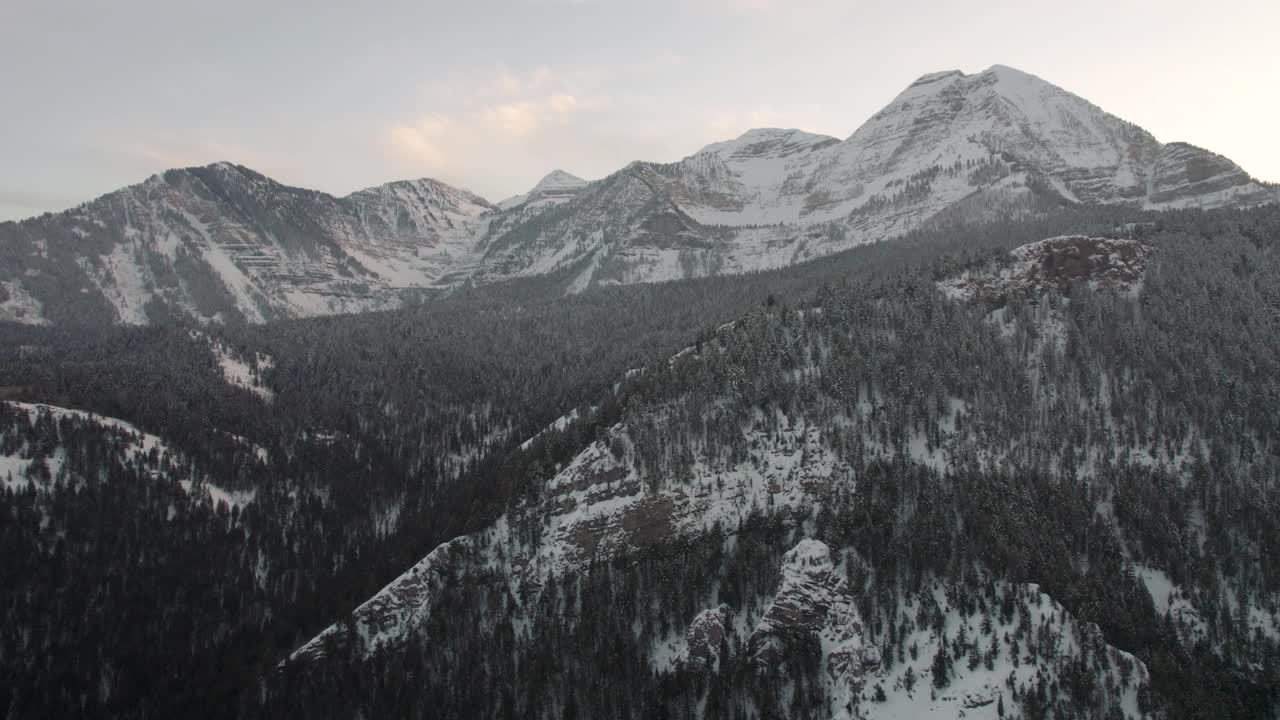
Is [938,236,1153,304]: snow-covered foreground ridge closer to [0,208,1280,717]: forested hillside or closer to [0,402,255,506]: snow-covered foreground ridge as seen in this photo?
[0,208,1280,717]: forested hillside

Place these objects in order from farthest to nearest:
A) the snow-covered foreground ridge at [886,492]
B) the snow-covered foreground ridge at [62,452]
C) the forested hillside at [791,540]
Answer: the snow-covered foreground ridge at [62,452] < the forested hillside at [791,540] < the snow-covered foreground ridge at [886,492]

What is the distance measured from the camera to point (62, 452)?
168 meters

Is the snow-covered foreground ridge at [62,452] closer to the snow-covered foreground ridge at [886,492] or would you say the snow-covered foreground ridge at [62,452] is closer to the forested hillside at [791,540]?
the forested hillside at [791,540]

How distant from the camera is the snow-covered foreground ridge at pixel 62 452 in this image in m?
161

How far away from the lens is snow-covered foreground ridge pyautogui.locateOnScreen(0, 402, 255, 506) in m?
161

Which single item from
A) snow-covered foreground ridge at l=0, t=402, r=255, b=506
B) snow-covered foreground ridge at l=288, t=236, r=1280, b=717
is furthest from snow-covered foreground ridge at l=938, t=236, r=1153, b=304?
snow-covered foreground ridge at l=0, t=402, r=255, b=506

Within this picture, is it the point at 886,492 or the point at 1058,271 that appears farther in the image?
the point at 1058,271

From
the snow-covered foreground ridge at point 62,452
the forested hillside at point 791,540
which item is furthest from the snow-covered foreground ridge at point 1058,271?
the snow-covered foreground ridge at point 62,452

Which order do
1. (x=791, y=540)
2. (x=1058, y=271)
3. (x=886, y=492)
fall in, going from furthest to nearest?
(x=1058, y=271) < (x=886, y=492) < (x=791, y=540)

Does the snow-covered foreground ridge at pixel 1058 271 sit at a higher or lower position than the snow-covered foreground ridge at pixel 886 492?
higher

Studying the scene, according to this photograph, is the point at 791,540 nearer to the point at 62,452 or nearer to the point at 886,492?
the point at 886,492

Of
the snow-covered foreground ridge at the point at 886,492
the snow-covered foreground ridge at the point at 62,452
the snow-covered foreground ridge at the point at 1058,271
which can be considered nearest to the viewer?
the snow-covered foreground ridge at the point at 886,492

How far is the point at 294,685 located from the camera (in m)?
120

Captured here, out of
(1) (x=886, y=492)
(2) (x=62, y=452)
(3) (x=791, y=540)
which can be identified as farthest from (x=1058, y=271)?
(2) (x=62, y=452)
